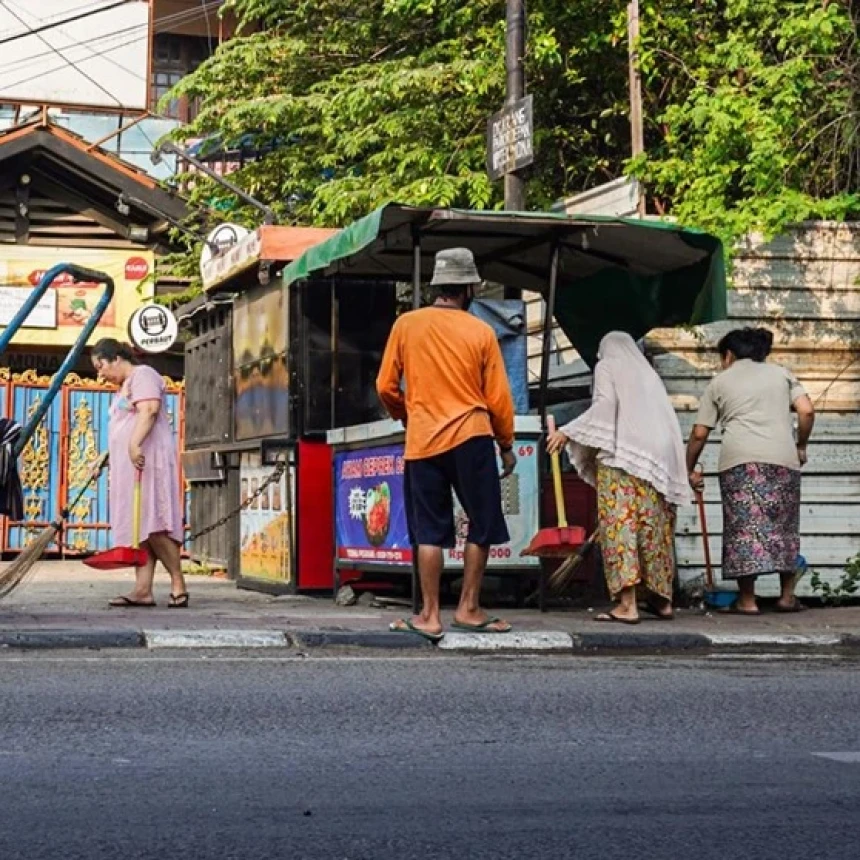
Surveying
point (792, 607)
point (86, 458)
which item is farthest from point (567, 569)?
point (86, 458)

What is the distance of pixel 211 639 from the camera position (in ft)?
28.3

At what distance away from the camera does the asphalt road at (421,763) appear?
13.7ft

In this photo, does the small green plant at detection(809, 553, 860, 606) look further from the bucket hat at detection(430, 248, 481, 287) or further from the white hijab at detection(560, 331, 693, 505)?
the bucket hat at detection(430, 248, 481, 287)

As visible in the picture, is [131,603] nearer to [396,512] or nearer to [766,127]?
[396,512]

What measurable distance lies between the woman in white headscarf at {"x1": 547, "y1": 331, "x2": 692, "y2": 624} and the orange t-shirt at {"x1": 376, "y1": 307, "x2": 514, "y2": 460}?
1173 millimetres

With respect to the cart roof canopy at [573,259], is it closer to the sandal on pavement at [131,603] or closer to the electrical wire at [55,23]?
the sandal on pavement at [131,603]

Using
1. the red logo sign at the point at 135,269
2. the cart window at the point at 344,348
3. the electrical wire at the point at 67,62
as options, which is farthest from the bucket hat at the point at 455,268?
the electrical wire at the point at 67,62

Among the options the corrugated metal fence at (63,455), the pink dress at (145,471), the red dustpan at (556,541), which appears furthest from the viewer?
the corrugated metal fence at (63,455)

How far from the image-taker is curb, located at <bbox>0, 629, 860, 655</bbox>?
858cm

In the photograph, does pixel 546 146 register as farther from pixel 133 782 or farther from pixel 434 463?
pixel 133 782

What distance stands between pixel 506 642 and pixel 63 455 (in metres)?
12.7

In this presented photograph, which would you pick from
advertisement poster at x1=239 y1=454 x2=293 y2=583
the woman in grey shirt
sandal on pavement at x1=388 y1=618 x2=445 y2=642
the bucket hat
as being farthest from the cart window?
the bucket hat

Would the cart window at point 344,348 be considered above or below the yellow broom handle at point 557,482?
above

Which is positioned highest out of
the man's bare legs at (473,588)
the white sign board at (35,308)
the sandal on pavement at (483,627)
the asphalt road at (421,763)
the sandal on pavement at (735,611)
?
the white sign board at (35,308)
